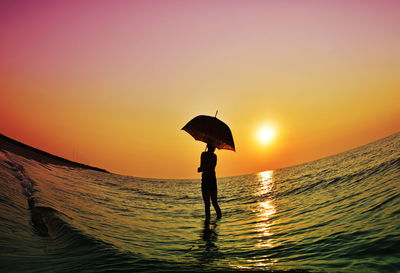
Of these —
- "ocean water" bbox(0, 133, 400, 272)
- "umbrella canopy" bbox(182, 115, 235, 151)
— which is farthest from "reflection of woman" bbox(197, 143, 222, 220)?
"ocean water" bbox(0, 133, 400, 272)

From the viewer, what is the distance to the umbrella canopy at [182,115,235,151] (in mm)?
9039

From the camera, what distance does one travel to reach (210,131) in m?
9.01

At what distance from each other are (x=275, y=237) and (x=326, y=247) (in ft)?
5.64

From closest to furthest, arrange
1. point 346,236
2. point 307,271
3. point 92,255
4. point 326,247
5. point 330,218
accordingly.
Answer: point 307,271, point 92,255, point 326,247, point 346,236, point 330,218

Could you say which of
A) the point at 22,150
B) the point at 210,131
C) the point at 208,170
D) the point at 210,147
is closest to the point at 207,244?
the point at 208,170

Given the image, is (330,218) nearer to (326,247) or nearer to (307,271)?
(326,247)

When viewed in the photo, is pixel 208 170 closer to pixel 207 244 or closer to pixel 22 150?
pixel 207 244

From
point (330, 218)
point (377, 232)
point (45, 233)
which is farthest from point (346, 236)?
point (45, 233)

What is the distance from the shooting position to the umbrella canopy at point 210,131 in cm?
904

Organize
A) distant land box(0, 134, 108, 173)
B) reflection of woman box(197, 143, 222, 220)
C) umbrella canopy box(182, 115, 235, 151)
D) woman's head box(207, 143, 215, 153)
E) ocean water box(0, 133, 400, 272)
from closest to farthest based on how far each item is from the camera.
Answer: ocean water box(0, 133, 400, 272), umbrella canopy box(182, 115, 235, 151), woman's head box(207, 143, 215, 153), reflection of woman box(197, 143, 222, 220), distant land box(0, 134, 108, 173)

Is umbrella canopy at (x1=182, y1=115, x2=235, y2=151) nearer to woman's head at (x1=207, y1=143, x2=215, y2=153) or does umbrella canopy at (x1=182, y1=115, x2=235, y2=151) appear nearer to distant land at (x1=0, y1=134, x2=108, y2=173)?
woman's head at (x1=207, y1=143, x2=215, y2=153)

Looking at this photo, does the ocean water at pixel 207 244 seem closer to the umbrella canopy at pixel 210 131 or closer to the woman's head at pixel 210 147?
the woman's head at pixel 210 147

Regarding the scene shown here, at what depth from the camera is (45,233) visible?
6.20 metres

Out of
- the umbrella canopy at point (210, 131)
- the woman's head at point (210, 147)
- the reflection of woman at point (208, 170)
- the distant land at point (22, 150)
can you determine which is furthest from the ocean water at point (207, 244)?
the distant land at point (22, 150)
